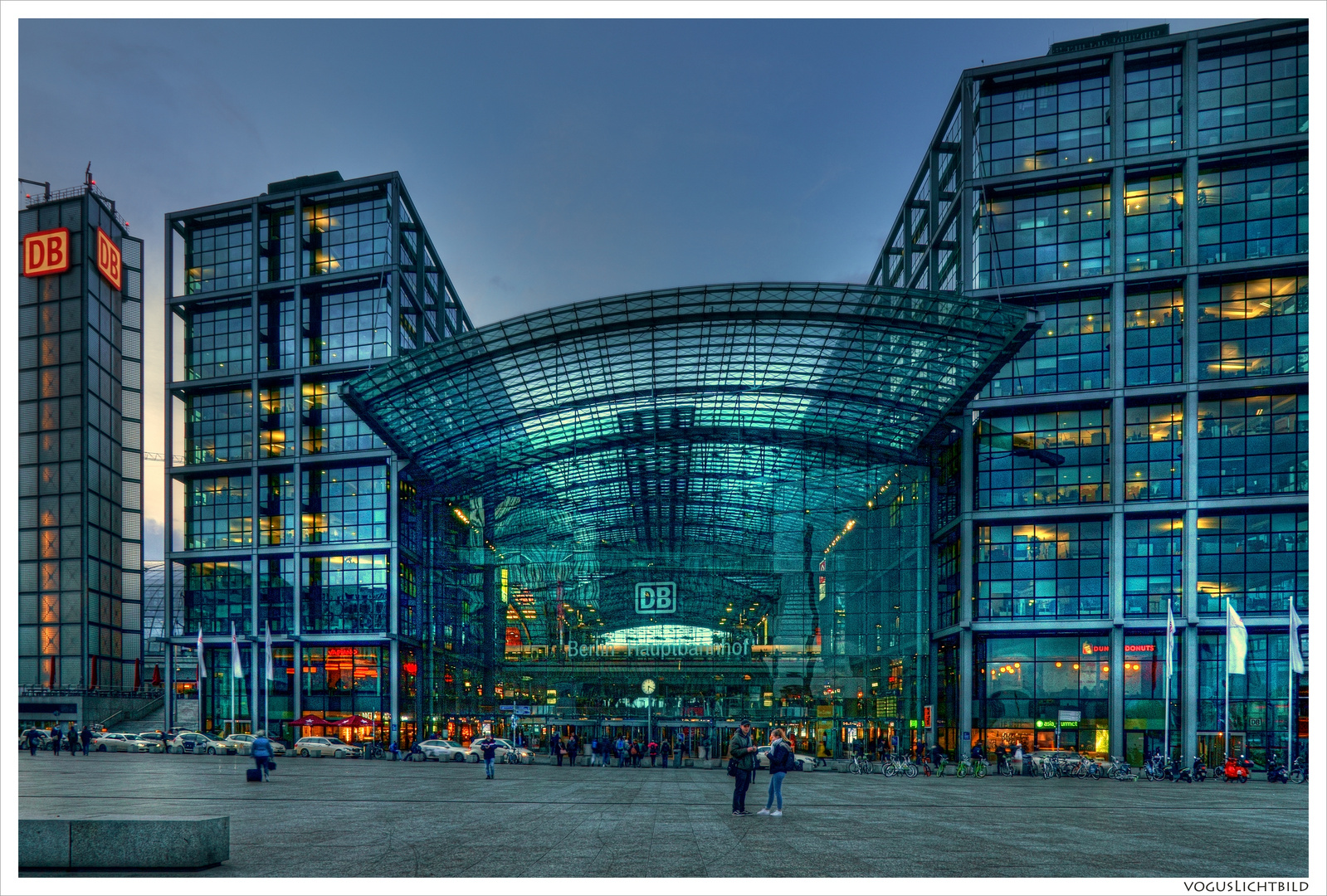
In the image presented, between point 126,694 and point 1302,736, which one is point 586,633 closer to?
point 1302,736

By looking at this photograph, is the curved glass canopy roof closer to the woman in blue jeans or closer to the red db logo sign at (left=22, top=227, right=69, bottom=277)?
the woman in blue jeans

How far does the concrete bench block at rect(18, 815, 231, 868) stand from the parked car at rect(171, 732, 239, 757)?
48.7 meters

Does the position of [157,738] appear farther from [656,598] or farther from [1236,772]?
[1236,772]

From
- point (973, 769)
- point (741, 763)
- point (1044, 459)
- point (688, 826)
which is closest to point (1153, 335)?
point (1044, 459)

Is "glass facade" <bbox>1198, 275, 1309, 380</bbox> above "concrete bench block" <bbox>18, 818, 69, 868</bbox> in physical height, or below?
above

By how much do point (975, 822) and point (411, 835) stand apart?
34.6ft

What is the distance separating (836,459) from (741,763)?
45.8m

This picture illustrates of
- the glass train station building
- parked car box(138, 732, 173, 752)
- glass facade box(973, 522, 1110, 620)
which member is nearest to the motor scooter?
the glass train station building

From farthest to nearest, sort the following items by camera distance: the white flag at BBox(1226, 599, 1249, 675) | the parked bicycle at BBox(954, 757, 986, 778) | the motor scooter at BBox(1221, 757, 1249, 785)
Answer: the parked bicycle at BBox(954, 757, 986, 778) < the motor scooter at BBox(1221, 757, 1249, 785) < the white flag at BBox(1226, 599, 1249, 675)

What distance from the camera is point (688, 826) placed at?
17312 millimetres

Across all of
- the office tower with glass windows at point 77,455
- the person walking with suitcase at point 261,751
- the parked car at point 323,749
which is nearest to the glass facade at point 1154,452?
the person walking with suitcase at point 261,751

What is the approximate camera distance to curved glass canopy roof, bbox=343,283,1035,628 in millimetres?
50688

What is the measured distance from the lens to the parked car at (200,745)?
186 feet

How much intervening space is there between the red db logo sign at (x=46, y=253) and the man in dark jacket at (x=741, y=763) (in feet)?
307
